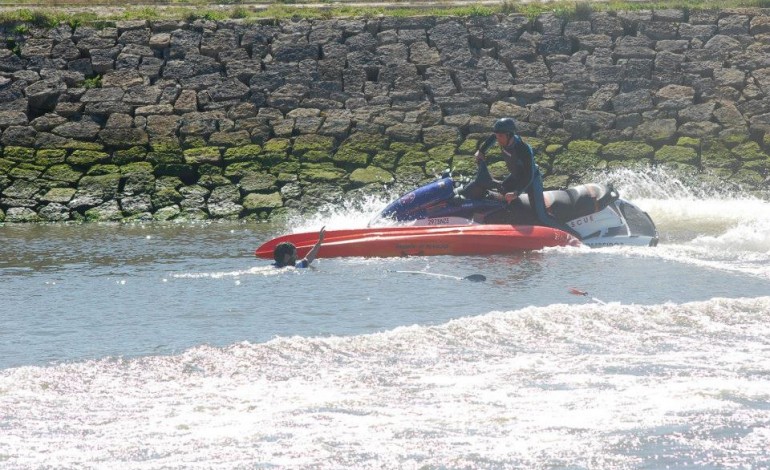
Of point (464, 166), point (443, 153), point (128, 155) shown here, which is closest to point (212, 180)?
point (128, 155)

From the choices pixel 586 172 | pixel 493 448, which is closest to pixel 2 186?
pixel 586 172

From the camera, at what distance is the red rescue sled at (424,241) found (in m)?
14.4

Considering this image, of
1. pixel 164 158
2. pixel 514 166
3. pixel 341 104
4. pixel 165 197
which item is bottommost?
pixel 165 197

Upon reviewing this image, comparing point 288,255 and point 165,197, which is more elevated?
point 288,255

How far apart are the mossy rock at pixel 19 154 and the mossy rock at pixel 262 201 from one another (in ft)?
11.7

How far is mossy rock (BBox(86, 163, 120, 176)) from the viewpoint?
20.6m

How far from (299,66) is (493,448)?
15.6 metres

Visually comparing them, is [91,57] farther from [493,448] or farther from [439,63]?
[493,448]

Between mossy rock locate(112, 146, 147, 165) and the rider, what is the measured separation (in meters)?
7.71

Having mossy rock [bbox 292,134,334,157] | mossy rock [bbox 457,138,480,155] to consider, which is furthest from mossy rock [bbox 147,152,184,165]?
mossy rock [bbox 457,138,480,155]

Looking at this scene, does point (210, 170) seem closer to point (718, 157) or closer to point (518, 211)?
point (518, 211)

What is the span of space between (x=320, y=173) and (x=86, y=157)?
12.1ft

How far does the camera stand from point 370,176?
2072 cm

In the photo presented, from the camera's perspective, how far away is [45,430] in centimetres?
757
